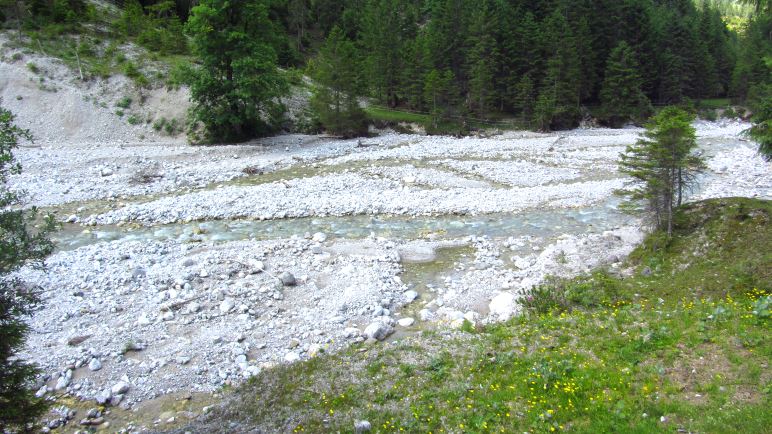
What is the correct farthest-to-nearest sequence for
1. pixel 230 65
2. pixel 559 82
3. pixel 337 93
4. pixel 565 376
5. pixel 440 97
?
→ pixel 559 82
pixel 440 97
pixel 337 93
pixel 230 65
pixel 565 376

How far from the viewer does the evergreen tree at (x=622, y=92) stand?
4875cm

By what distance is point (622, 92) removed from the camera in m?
48.8

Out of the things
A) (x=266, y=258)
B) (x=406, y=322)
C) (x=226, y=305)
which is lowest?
(x=406, y=322)

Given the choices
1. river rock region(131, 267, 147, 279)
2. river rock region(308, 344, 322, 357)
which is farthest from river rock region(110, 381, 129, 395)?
river rock region(131, 267, 147, 279)

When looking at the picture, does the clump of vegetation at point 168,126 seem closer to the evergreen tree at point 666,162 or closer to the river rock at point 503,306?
the river rock at point 503,306

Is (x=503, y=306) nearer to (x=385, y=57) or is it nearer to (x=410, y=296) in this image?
(x=410, y=296)

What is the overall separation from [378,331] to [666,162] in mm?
10315

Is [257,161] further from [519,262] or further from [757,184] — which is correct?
[757,184]

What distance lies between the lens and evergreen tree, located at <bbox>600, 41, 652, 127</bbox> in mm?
48750

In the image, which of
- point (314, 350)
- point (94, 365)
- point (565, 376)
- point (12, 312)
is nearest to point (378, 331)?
point (314, 350)

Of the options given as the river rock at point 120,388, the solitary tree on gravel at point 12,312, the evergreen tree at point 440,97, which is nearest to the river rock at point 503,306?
the river rock at point 120,388

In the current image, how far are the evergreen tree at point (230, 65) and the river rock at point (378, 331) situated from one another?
2455cm

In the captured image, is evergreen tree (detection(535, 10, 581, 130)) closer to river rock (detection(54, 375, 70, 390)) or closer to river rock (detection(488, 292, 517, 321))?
river rock (detection(488, 292, 517, 321))

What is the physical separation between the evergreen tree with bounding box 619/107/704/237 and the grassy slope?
11.0 ft
